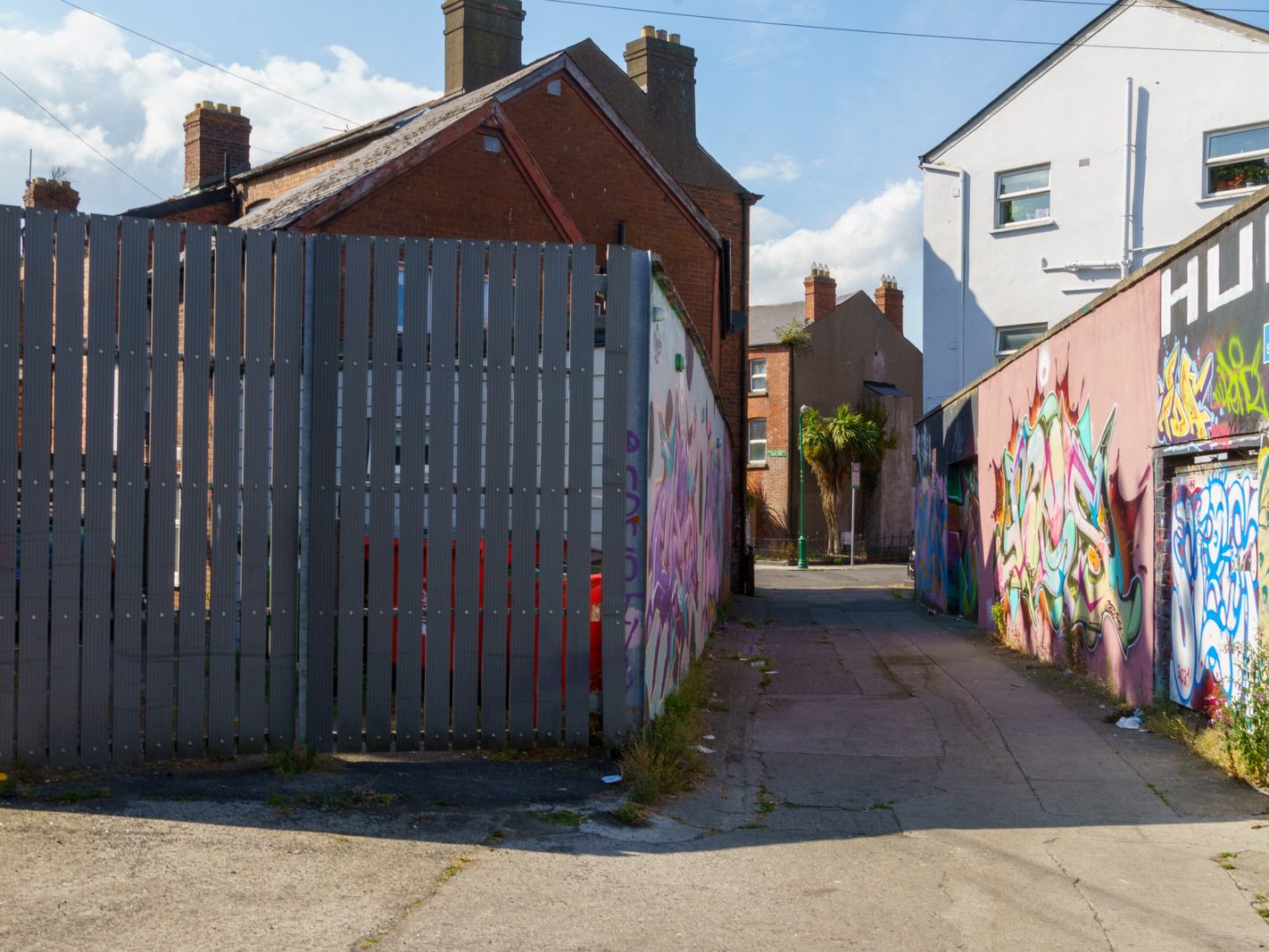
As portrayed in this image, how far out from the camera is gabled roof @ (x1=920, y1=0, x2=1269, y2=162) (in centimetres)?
2194

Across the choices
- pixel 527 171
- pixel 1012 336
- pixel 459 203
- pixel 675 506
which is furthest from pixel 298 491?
pixel 1012 336

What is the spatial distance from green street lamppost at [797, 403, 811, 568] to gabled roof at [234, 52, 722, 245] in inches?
851

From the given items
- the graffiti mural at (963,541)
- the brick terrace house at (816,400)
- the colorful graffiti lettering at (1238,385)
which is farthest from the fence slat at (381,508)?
the brick terrace house at (816,400)

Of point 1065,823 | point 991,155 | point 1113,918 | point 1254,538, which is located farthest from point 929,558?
point 1113,918

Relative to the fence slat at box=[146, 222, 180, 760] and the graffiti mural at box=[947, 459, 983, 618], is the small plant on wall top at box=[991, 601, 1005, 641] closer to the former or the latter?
the graffiti mural at box=[947, 459, 983, 618]

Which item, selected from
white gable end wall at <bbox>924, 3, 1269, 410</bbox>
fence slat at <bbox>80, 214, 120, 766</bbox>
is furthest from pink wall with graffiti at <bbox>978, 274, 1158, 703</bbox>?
white gable end wall at <bbox>924, 3, 1269, 410</bbox>

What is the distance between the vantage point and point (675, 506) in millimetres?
9211

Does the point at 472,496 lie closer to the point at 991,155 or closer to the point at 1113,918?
the point at 1113,918

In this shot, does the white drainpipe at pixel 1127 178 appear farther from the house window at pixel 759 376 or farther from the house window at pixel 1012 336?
the house window at pixel 759 376

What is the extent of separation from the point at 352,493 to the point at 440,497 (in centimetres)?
48

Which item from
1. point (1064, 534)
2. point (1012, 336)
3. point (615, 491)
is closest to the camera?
point (615, 491)

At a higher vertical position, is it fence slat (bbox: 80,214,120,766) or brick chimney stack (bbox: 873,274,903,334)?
brick chimney stack (bbox: 873,274,903,334)

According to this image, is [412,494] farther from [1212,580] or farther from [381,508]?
[1212,580]

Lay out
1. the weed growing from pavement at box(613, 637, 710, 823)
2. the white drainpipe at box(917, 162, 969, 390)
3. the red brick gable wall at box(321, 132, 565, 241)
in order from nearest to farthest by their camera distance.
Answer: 1. the weed growing from pavement at box(613, 637, 710, 823)
2. the red brick gable wall at box(321, 132, 565, 241)
3. the white drainpipe at box(917, 162, 969, 390)
